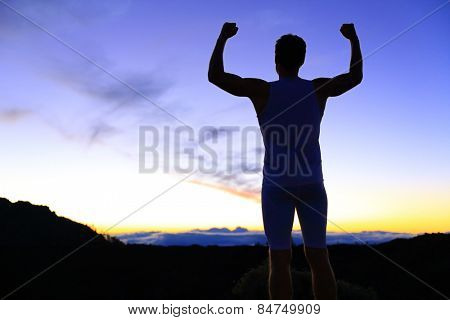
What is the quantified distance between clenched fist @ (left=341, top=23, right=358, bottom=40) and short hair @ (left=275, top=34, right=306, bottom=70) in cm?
58

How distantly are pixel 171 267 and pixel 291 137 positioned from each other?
6474mm

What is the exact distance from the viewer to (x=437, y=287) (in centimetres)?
796

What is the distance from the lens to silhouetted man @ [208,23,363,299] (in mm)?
3342

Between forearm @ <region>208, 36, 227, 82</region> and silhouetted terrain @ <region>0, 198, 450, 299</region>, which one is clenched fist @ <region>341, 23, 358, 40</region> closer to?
forearm @ <region>208, 36, 227, 82</region>

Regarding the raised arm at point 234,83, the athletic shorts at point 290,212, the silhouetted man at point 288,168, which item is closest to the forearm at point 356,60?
the silhouetted man at point 288,168

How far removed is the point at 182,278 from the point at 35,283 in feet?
8.83

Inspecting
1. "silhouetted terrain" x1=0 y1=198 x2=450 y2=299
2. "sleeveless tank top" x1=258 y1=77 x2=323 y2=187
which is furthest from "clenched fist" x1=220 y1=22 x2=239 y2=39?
"silhouetted terrain" x1=0 y1=198 x2=450 y2=299

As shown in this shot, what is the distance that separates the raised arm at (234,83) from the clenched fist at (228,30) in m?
0.12

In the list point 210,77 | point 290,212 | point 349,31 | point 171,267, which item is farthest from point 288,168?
point 171,267

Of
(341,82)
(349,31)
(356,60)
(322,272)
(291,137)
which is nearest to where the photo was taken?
(291,137)

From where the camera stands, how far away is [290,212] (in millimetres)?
3373

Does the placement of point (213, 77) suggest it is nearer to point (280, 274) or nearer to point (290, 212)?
point (290, 212)

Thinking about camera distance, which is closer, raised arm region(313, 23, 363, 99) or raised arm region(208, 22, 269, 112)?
raised arm region(208, 22, 269, 112)

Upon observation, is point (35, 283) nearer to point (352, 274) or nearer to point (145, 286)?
point (145, 286)
